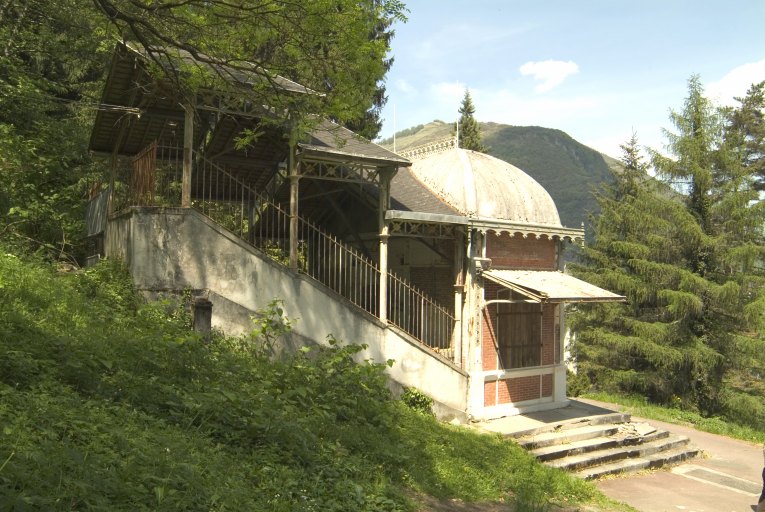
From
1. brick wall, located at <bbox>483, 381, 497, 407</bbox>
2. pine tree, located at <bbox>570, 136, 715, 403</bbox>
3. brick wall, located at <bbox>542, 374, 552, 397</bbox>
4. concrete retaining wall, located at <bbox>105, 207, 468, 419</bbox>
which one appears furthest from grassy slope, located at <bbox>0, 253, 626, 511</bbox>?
pine tree, located at <bbox>570, 136, 715, 403</bbox>

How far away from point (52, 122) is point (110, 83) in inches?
281

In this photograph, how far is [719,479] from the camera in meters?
11.3

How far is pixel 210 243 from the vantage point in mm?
9977

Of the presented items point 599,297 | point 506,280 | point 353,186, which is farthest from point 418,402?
point 353,186

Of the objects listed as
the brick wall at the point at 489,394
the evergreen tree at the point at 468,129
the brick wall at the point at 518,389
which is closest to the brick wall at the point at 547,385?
the brick wall at the point at 518,389

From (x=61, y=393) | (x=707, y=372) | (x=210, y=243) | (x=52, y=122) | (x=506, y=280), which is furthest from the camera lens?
(x=707, y=372)

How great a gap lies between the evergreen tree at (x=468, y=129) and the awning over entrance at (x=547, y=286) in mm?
21596

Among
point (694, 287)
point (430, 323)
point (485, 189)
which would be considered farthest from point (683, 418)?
point (485, 189)

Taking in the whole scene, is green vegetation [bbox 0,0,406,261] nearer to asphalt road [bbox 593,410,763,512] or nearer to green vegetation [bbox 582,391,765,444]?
asphalt road [bbox 593,410,763,512]

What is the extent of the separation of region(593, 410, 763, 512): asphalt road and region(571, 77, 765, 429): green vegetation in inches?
276

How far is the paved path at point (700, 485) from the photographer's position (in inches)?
379

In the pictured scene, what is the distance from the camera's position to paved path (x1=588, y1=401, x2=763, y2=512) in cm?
962

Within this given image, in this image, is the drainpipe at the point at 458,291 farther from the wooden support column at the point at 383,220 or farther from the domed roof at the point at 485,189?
the wooden support column at the point at 383,220

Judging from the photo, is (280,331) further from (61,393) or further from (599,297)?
(599,297)
